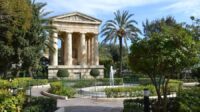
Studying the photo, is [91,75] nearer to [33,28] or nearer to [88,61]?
[88,61]

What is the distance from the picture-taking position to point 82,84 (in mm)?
37188

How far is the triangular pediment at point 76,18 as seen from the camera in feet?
212

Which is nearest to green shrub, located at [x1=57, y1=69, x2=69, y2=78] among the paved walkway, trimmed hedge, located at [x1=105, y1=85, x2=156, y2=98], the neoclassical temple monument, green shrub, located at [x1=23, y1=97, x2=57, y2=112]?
the neoclassical temple monument

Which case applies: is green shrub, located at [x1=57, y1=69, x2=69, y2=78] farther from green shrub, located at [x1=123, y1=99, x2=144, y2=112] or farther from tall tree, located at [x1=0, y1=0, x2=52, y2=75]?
green shrub, located at [x1=123, y1=99, x2=144, y2=112]

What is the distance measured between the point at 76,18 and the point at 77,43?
644cm

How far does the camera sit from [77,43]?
70.8m

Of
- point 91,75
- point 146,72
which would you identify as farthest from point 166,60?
point 91,75

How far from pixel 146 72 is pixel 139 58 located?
0.80 metres

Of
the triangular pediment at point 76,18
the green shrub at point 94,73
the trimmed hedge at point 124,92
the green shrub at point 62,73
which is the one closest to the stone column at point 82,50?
the triangular pediment at point 76,18

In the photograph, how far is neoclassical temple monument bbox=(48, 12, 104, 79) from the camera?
64625 millimetres

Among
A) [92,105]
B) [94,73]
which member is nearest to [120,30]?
[94,73]

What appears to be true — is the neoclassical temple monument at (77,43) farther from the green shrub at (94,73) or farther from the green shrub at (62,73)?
the green shrub at (62,73)

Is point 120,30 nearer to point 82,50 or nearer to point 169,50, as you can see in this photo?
point 82,50

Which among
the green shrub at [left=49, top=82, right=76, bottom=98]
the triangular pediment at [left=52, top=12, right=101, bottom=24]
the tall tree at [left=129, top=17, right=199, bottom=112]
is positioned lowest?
Answer: the green shrub at [left=49, top=82, right=76, bottom=98]
